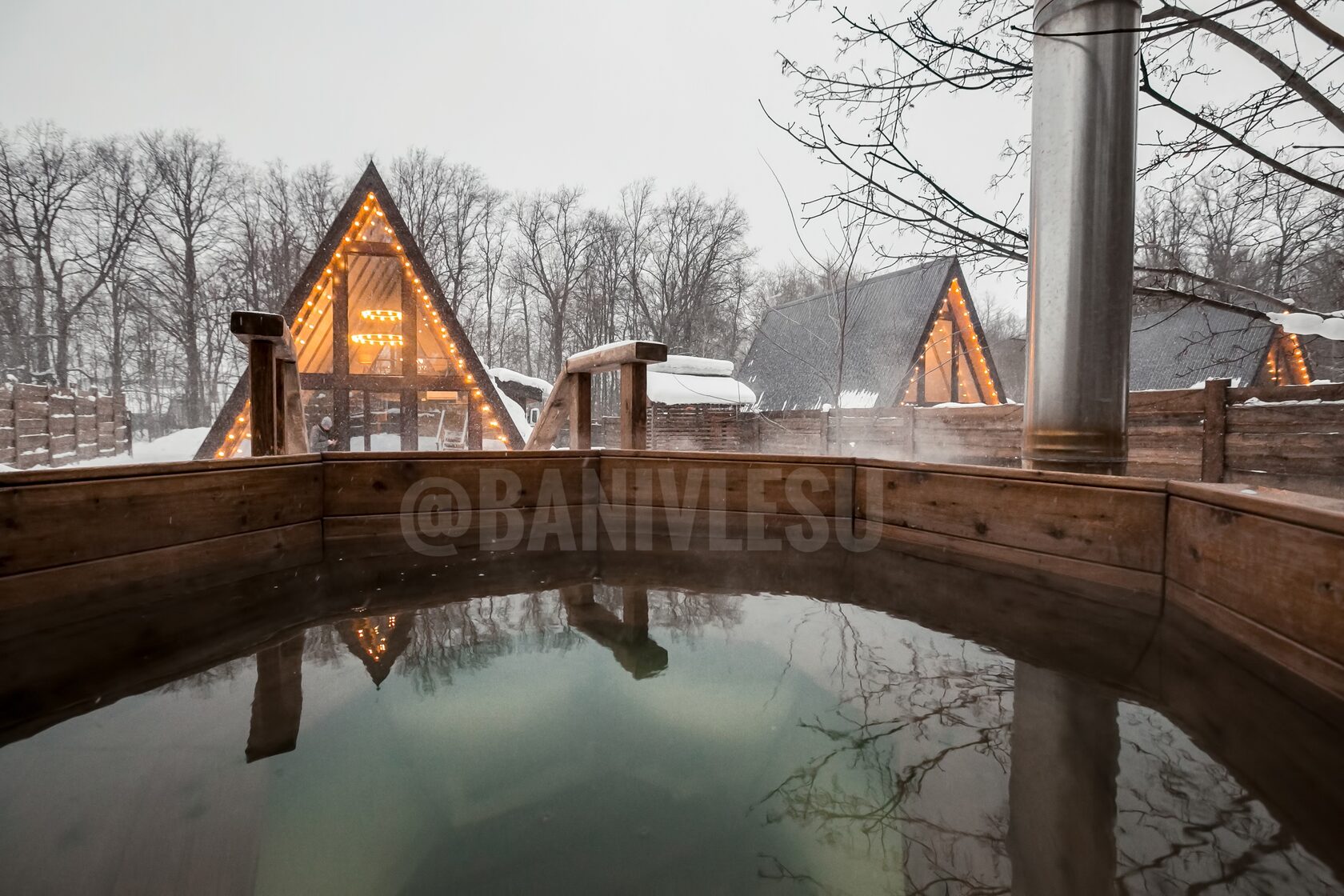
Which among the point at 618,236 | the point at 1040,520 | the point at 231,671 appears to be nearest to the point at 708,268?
the point at 618,236

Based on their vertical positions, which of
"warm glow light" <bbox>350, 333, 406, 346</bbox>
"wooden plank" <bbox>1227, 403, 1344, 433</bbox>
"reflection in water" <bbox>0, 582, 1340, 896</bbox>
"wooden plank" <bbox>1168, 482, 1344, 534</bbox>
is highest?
"warm glow light" <bbox>350, 333, 406, 346</bbox>

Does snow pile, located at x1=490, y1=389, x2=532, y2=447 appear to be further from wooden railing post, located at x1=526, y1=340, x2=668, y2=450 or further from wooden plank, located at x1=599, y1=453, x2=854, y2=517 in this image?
wooden plank, located at x1=599, y1=453, x2=854, y2=517

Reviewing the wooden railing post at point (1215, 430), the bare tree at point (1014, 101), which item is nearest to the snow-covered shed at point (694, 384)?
the wooden railing post at point (1215, 430)

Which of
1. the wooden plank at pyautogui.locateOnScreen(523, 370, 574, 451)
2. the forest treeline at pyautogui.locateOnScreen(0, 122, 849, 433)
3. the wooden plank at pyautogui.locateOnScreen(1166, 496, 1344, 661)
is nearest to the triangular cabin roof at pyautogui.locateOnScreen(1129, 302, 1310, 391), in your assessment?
the forest treeline at pyautogui.locateOnScreen(0, 122, 849, 433)

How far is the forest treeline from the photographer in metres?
14.3

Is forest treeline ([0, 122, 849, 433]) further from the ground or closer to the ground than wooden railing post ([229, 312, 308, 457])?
further from the ground

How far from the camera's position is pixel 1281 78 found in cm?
236

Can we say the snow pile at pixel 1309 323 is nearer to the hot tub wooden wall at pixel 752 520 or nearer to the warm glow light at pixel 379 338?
the hot tub wooden wall at pixel 752 520

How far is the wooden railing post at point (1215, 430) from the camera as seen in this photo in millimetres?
4586

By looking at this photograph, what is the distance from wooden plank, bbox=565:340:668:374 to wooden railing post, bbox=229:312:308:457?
177cm

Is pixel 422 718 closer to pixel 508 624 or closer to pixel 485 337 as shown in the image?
pixel 508 624

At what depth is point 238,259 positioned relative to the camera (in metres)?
15.6

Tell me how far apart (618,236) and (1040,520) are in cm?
1422

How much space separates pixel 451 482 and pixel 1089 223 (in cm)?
339
